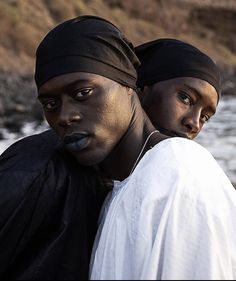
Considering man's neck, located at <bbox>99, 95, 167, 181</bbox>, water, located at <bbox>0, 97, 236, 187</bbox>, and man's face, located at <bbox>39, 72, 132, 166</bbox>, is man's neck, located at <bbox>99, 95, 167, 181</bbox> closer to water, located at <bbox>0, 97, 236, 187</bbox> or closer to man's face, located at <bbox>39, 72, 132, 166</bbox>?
man's face, located at <bbox>39, 72, 132, 166</bbox>

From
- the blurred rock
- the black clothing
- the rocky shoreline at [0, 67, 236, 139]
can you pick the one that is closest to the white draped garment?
the black clothing

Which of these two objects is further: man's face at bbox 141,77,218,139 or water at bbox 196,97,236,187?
water at bbox 196,97,236,187

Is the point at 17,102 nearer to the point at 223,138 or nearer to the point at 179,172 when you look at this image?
the point at 223,138

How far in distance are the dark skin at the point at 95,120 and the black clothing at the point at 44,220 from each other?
0.09m

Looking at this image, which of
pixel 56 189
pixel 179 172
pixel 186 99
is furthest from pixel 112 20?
pixel 179 172

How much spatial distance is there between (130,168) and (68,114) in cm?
22

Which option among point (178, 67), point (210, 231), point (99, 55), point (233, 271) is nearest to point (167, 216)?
point (210, 231)

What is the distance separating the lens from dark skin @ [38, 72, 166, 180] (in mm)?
1896

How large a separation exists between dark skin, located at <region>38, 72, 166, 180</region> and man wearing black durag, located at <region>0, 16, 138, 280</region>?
0.01 m

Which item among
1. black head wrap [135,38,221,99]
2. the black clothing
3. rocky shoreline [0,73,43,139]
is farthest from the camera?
rocky shoreline [0,73,43,139]

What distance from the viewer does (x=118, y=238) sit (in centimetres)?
157

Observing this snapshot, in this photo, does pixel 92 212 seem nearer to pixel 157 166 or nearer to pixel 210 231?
pixel 157 166

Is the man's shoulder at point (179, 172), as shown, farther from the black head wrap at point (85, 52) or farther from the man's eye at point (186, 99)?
the man's eye at point (186, 99)

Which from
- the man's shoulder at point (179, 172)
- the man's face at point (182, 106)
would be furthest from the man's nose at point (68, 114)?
the man's face at point (182, 106)
